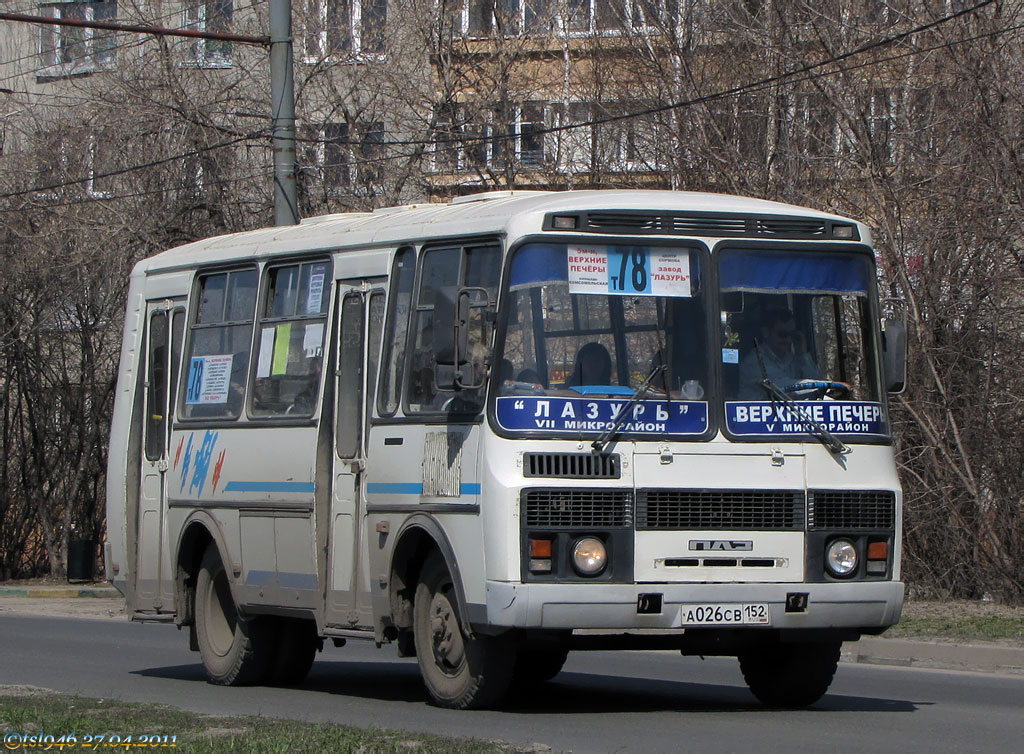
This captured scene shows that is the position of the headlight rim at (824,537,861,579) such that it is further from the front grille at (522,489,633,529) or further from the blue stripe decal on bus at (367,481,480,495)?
the blue stripe decal on bus at (367,481,480,495)

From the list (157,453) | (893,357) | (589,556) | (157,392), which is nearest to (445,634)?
(589,556)

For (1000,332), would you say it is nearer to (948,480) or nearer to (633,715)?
(948,480)

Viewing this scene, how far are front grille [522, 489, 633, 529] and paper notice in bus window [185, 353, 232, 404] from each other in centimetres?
392

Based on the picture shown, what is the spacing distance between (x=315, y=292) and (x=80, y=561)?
1843 cm

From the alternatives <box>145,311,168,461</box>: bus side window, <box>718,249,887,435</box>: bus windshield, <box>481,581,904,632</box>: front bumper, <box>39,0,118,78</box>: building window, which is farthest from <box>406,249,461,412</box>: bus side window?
<box>39,0,118,78</box>: building window

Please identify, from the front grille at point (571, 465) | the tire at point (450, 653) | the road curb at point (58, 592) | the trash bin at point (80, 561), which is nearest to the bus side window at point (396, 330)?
the tire at point (450, 653)

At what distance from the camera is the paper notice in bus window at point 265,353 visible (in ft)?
40.7

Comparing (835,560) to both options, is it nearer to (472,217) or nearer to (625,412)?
(625,412)

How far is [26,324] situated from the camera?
1157 inches

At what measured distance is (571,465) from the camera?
969cm

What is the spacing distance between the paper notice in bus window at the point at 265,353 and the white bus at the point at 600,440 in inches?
26.9

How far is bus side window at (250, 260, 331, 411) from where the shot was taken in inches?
467

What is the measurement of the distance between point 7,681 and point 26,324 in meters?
17.4

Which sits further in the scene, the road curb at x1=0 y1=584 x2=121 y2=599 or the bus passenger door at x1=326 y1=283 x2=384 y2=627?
the road curb at x1=0 y1=584 x2=121 y2=599
